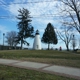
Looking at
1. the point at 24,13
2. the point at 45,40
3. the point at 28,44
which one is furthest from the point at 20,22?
the point at 45,40

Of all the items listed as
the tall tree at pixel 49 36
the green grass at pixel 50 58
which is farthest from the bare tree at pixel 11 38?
the green grass at pixel 50 58

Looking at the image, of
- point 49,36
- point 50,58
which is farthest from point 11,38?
point 50,58

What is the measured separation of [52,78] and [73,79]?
1.00 m

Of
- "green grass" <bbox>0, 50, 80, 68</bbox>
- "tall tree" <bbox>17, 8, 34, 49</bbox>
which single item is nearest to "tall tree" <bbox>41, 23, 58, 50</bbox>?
"tall tree" <bbox>17, 8, 34, 49</bbox>

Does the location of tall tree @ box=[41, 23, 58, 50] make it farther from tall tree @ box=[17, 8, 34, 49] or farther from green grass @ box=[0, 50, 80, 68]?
green grass @ box=[0, 50, 80, 68]

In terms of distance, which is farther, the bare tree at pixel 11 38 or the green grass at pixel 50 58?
the bare tree at pixel 11 38

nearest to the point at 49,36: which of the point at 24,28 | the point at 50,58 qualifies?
the point at 24,28

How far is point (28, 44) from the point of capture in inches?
2788

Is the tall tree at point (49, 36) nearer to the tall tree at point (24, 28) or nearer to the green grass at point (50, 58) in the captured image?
the tall tree at point (24, 28)

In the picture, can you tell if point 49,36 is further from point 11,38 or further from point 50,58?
point 50,58

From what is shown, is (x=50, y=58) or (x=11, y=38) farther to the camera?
(x=11, y=38)

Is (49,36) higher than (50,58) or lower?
higher

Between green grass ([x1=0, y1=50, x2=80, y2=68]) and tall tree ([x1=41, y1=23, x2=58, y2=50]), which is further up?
tall tree ([x1=41, y1=23, x2=58, y2=50])

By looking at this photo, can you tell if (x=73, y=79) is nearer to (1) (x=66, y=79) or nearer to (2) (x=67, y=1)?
(1) (x=66, y=79)
